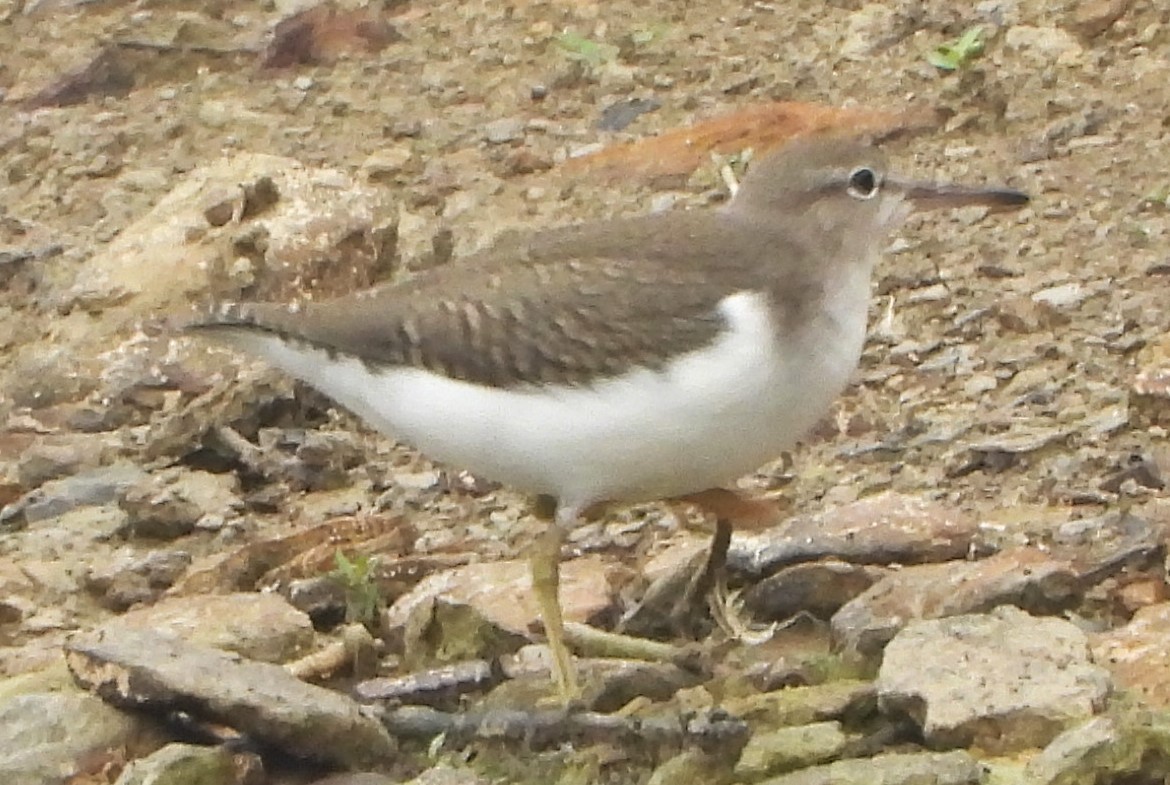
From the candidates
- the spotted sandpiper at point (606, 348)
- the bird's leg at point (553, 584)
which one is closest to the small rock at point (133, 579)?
the spotted sandpiper at point (606, 348)

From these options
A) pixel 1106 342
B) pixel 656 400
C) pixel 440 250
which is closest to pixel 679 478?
pixel 656 400

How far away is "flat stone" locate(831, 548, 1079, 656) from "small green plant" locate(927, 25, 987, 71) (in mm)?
3375

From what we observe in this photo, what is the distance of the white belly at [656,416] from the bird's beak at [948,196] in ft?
1.92

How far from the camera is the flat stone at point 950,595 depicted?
14.0 feet

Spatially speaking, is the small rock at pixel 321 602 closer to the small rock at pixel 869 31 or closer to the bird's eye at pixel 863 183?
the bird's eye at pixel 863 183

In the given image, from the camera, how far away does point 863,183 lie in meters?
4.70

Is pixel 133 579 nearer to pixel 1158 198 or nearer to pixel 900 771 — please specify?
pixel 900 771

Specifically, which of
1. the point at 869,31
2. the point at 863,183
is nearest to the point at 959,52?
the point at 869,31

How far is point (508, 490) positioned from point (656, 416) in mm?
1536

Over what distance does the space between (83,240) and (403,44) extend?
175 cm

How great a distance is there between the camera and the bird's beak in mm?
4828

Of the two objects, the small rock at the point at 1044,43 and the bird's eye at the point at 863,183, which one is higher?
the bird's eye at the point at 863,183

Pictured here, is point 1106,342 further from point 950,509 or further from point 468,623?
point 468,623

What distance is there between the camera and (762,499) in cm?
525
